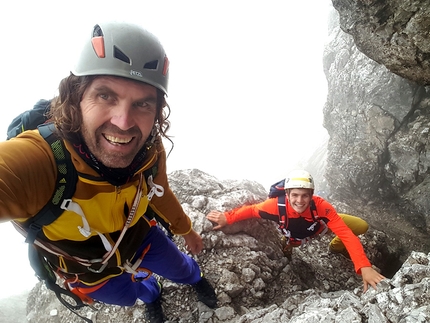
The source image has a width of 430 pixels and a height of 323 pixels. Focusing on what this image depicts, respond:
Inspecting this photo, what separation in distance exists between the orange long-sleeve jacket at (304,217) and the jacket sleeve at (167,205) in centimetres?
175

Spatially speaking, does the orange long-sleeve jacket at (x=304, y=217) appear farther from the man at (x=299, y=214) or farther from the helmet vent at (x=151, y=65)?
the helmet vent at (x=151, y=65)

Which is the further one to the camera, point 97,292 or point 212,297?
point 212,297

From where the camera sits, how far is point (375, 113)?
8.18 meters

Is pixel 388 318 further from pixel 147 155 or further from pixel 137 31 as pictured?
pixel 137 31

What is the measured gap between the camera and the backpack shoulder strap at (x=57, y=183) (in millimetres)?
2336

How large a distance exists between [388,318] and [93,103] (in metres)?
3.81

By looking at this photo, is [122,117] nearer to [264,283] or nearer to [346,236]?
[264,283]

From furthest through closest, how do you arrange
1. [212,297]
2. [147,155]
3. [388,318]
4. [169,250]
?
[212,297], [169,250], [147,155], [388,318]

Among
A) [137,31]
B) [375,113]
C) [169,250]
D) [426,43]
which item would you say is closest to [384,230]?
[375,113]

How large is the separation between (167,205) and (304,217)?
125 inches

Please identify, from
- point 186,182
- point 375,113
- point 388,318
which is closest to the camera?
point 388,318

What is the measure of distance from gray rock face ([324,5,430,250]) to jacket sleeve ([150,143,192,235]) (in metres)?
5.38

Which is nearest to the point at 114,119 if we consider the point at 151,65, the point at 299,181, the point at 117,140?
the point at 117,140

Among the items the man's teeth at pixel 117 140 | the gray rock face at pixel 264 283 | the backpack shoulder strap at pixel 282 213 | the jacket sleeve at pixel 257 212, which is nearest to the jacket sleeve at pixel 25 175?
the man's teeth at pixel 117 140
